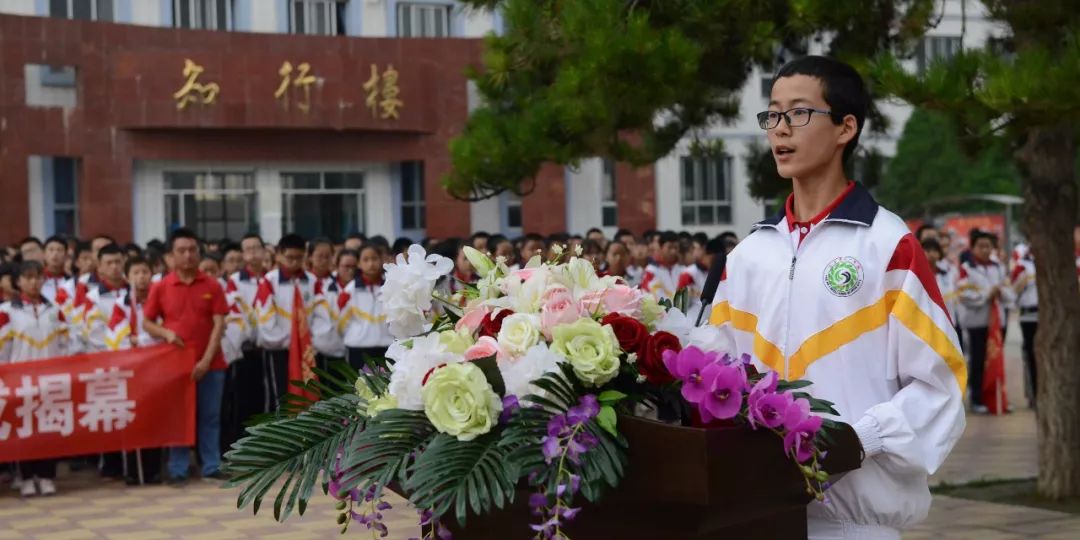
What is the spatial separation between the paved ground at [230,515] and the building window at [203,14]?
15.5 metres

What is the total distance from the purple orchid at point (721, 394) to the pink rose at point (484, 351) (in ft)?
0.87

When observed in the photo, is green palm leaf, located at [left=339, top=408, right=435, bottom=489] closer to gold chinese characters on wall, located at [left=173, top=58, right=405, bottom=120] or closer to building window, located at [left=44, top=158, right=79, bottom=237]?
gold chinese characters on wall, located at [left=173, top=58, right=405, bottom=120]

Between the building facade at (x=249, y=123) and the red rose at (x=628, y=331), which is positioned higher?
the building facade at (x=249, y=123)

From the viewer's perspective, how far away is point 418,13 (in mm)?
25328

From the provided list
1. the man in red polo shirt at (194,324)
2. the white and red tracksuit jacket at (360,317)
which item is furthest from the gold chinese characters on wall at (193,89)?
the man in red polo shirt at (194,324)

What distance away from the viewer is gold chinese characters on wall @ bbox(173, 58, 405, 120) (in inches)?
873

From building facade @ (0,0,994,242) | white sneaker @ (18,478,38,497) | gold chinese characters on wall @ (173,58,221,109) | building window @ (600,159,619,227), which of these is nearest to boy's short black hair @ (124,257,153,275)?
white sneaker @ (18,478,38,497)

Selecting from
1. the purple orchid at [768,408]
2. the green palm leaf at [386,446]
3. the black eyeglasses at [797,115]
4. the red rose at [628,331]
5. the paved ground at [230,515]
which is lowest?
→ the paved ground at [230,515]

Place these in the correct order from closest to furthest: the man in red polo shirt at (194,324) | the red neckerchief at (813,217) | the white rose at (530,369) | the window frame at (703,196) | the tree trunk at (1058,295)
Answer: the white rose at (530,369) < the red neckerchief at (813,217) < the tree trunk at (1058,295) < the man in red polo shirt at (194,324) < the window frame at (703,196)

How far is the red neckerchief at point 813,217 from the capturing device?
8.50 feet

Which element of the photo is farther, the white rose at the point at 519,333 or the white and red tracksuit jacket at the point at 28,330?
the white and red tracksuit jacket at the point at 28,330

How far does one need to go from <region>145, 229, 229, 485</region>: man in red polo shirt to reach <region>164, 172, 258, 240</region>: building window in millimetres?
14914

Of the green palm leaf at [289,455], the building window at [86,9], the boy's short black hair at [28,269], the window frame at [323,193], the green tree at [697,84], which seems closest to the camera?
the green palm leaf at [289,455]

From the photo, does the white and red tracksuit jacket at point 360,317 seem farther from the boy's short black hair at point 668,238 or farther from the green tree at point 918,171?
the green tree at point 918,171
